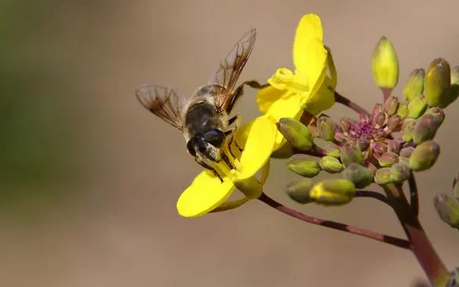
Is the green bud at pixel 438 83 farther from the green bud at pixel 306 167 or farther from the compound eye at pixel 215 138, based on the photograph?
the compound eye at pixel 215 138

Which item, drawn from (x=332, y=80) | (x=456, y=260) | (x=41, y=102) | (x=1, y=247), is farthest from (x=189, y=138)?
(x=41, y=102)

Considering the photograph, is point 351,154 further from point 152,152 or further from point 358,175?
point 152,152

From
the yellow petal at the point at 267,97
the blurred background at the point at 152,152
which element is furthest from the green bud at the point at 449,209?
the blurred background at the point at 152,152

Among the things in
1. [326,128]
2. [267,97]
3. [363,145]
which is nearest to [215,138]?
[267,97]

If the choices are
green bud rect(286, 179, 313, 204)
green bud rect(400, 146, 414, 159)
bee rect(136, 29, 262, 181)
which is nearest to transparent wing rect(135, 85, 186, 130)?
bee rect(136, 29, 262, 181)

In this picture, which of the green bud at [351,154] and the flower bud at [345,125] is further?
the flower bud at [345,125]

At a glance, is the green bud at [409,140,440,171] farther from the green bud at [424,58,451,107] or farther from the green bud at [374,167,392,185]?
the green bud at [424,58,451,107]
